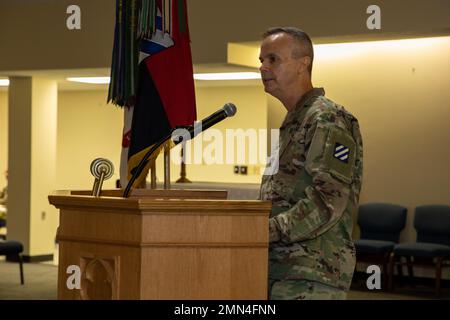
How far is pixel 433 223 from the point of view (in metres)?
9.95

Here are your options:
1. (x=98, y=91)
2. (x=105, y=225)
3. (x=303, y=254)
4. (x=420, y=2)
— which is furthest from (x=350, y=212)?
(x=98, y=91)

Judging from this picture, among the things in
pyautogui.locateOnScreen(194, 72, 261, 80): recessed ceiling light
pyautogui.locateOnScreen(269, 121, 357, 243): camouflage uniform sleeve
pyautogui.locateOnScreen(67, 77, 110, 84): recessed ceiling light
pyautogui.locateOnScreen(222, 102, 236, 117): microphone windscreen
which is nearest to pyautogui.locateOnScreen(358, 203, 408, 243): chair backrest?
pyautogui.locateOnScreen(194, 72, 261, 80): recessed ceiling light

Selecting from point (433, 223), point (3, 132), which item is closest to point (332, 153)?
point (433, 223)

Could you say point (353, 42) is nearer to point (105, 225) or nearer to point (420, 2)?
point (420, 2)

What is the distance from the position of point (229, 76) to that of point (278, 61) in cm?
961

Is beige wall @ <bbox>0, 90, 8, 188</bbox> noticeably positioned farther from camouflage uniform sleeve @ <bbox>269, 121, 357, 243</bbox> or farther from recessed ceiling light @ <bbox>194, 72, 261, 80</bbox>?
camouflage uniform sleeve @ <bbox>269, 121, 357, 243</bbox>

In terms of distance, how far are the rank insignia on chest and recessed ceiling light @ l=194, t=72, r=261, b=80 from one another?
9.17 meters

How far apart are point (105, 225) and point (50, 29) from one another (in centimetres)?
1007

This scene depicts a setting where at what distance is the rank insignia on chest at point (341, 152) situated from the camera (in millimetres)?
2707

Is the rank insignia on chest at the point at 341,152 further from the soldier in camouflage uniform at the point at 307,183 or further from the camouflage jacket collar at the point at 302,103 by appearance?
the camouflage jacket collar at the point at 302,103

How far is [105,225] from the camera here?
2.46 meters

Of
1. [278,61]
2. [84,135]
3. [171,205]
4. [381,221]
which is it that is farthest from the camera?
[84,135]

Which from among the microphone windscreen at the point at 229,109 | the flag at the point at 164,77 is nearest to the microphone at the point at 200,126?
the microphone windscreen at the point at 229,109

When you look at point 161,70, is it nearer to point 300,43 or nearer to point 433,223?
point 300,43
